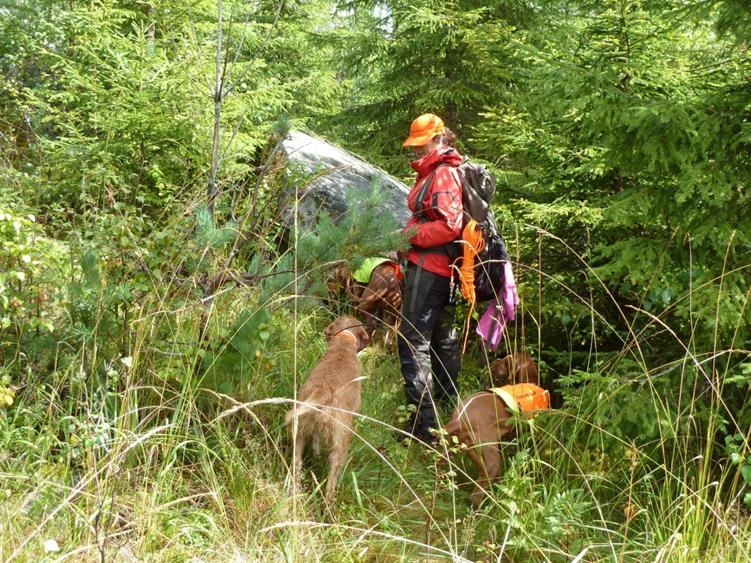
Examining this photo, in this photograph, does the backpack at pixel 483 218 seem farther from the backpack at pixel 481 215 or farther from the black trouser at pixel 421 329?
the black trouser at pixel 421 329

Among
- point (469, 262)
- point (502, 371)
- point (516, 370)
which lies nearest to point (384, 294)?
point (502, 371)

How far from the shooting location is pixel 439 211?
16.6 feet

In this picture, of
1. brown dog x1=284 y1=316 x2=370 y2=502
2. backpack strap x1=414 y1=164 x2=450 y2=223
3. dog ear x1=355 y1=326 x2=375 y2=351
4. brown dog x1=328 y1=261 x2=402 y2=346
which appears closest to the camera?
brown dog x1=284 y1=316 x2=370 y2=502

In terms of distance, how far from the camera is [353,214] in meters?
4.45

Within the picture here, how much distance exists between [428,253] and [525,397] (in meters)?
1.35

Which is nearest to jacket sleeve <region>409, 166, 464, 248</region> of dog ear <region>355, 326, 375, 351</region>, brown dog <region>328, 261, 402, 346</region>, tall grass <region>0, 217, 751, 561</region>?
dog ear <region>355, 326, 375, 351</region>

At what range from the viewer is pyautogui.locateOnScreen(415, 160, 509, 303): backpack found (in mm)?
5152

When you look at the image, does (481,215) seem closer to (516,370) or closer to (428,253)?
(428,253)

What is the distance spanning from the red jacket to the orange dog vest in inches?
44.6

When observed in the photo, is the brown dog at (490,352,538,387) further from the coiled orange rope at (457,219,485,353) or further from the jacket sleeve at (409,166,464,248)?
the jacket sleeve at (409,166,464,248)

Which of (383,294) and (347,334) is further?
(383,294)

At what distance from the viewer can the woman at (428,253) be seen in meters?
5.11

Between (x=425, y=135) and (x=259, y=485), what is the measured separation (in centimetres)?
279

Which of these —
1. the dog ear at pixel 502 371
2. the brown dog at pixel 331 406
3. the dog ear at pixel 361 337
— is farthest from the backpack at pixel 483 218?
the brown dog at pixel 331 406
